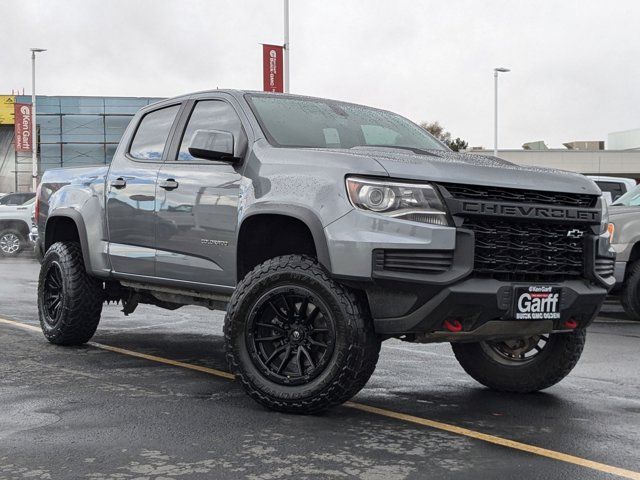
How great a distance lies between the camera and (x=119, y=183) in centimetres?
734

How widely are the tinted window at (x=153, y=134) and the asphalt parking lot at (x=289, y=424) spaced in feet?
5.26

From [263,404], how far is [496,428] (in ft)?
4.31

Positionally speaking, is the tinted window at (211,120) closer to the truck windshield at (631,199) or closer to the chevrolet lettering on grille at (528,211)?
the chevrolet lettering on grille at (528,211)

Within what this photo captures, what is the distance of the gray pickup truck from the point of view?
5.12 metres

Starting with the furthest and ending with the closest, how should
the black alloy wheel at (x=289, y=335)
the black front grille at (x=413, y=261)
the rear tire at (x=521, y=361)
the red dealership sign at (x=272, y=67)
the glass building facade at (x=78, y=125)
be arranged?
1. the glass building facade at (x=78, y=125)
2. the red dealership sign at (x=272, y=67)
3. the rear tire at (x=521, y=361)
4. the black alloy wheel at (x=289, y=335)
5. the black front grille at (x=413, y=261)

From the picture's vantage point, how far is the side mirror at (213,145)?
5.97m

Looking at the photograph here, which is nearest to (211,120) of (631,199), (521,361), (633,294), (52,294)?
(52,294)

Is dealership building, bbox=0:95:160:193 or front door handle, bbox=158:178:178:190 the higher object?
dealership building, bbox=0:95:160:193

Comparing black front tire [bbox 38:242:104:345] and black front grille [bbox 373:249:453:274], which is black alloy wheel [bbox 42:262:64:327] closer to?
black front tire [bbox 38:242:104:345]

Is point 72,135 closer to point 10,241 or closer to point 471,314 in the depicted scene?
point 10,241

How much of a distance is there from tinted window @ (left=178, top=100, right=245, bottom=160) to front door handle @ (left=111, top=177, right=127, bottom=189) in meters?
0.64

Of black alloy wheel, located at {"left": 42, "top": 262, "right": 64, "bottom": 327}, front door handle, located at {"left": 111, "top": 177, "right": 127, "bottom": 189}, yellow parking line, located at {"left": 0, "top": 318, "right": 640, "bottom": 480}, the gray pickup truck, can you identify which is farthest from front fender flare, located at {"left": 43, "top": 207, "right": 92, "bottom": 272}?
yellow parking line, located at {"left": 0, "top": 318, "right": 640, "bottom": 480}

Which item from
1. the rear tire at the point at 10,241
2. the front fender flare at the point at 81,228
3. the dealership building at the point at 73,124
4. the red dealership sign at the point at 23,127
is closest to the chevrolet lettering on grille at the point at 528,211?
the front fender flare at the point at 81,228

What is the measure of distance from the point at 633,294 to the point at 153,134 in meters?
6.39
